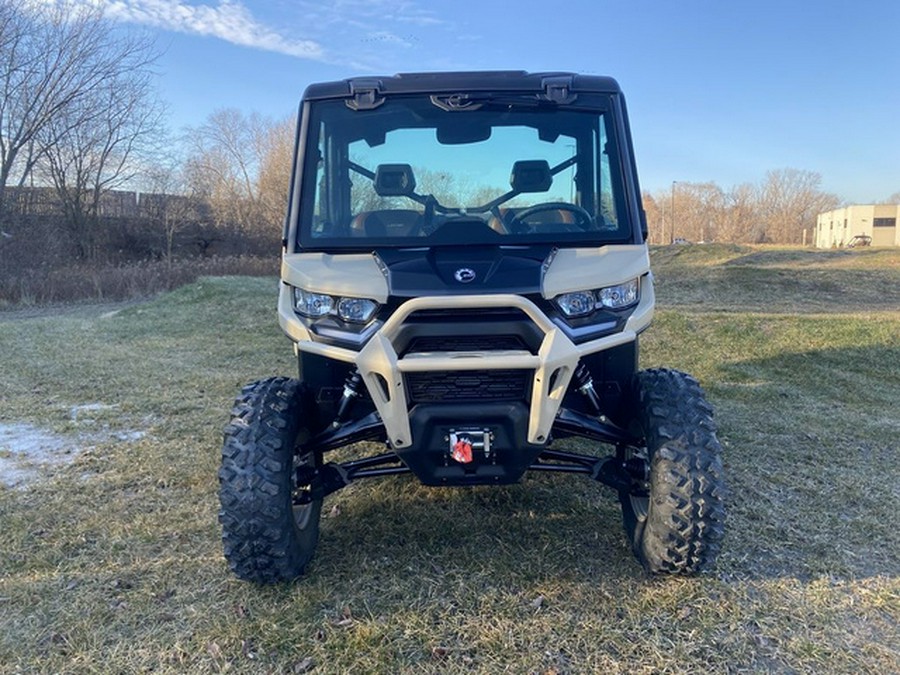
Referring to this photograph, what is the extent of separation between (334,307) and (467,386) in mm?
668

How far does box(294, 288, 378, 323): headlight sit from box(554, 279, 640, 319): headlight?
2.61ft

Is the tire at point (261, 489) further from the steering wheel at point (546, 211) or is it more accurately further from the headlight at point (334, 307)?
the steering wheel at point (546, 211)

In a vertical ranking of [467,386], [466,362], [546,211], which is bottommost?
[467,386]

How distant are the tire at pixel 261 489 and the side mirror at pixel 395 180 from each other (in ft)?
3.82

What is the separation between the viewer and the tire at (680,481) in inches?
110

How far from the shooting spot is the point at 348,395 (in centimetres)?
301

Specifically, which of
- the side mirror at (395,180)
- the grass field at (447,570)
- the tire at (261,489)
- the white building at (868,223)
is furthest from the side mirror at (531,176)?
the white building at (868,223)

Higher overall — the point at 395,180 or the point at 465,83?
the point at 465,83

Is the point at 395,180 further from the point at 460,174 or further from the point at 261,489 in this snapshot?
the point at 261,489

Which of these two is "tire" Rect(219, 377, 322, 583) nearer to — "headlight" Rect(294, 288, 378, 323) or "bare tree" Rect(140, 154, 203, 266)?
"headlight" Rect(294, 288, 378, 323)

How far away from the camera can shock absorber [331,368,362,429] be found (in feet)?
9.78

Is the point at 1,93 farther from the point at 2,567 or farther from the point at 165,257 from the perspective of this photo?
the point at 2,567

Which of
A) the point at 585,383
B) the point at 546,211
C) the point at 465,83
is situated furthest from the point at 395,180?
the point at 585,383

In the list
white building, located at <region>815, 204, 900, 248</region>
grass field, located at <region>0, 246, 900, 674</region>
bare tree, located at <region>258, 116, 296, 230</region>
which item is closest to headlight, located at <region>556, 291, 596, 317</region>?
grass field, located at <region>0, 246, 900, 674</region>
